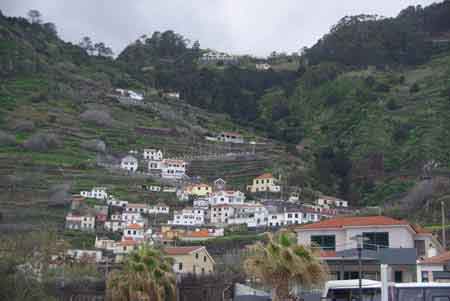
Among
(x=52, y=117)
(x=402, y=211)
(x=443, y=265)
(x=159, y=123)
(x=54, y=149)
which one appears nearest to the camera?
(x=443, y=265)

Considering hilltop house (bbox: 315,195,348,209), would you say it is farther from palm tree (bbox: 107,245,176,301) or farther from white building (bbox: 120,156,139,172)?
palm tree (bbox: 107,245,176,301)

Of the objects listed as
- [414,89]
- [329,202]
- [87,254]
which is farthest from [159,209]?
[414,89]

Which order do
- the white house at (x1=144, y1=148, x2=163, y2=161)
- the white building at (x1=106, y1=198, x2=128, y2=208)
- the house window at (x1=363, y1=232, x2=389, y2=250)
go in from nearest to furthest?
1. the house window at (x1=363, y1=232, x2=389, y2=250)
2. the white building at (x1=106, y1=198, x2=128, y2=208)
3. the white house at (x1=144, y1=148, x2=163, y2=161)

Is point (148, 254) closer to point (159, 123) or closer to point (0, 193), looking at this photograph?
point (0, 193)

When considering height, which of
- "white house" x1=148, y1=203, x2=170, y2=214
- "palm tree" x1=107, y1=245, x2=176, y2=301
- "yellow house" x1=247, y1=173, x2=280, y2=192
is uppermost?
"yellow house" x1=247, y1=173, x2=280, y2=192

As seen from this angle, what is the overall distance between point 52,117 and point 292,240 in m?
119

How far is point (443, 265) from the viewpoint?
32812 mm

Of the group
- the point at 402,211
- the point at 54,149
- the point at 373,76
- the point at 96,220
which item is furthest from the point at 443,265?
the point at 373,76

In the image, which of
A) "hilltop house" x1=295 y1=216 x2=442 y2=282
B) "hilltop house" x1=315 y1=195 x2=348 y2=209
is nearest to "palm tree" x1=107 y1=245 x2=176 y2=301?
"hilltop house" x1=295 y1=216 x2=442 y2=282

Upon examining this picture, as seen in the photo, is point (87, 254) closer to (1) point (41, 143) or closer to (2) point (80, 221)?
(2) point (80, 221)

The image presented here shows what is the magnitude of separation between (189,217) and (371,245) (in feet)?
251

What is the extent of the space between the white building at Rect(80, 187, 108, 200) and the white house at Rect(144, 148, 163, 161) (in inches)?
819

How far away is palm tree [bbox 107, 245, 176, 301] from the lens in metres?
32.6

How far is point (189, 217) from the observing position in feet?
371
